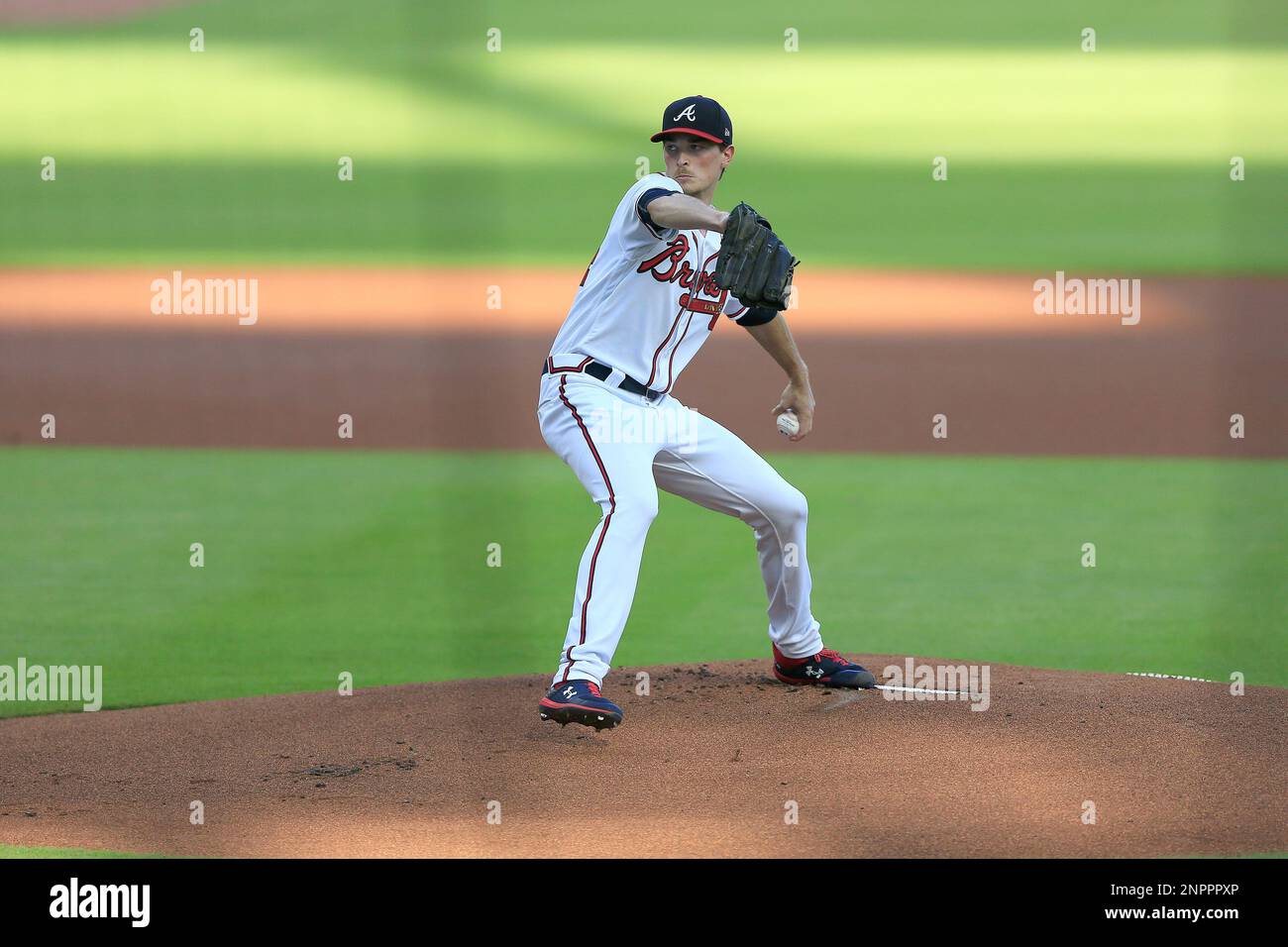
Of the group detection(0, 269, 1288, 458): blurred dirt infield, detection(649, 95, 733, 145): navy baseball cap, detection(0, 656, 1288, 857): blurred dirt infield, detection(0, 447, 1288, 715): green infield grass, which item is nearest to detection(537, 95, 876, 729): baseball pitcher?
detection(649, 95, 733, 145): navy baseball cap

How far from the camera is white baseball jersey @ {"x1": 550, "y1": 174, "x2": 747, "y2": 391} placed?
4.85m

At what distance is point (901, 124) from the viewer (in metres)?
24.6

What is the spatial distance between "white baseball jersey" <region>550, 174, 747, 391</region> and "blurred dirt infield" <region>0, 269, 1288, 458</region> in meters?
5.61

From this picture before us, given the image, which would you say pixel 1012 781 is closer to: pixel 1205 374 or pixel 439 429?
pixel 439 429

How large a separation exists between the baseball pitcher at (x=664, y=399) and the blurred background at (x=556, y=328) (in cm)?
134

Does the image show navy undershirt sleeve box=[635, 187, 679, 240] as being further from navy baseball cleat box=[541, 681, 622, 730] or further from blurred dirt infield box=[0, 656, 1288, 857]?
blurred dirt infield box=[0, 656, 1288, 857]

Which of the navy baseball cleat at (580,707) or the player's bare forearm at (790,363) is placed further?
the player's bare forearm at (790,363)

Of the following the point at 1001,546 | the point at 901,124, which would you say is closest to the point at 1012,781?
the point at 1001,546

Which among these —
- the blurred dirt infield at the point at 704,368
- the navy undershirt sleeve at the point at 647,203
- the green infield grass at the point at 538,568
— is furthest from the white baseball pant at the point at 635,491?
the blurred dirt infield at the point at 704,368

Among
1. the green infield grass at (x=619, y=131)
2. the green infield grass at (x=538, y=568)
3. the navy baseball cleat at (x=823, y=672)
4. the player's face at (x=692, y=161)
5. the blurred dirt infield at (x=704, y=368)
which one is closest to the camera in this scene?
the player's face at (x=692, y=161)

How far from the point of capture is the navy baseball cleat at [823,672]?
17.0 ft

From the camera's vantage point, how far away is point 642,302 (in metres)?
4.90

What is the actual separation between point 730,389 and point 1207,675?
6529mm

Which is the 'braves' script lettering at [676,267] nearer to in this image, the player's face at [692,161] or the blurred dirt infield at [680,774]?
the player's face at [692,161]
